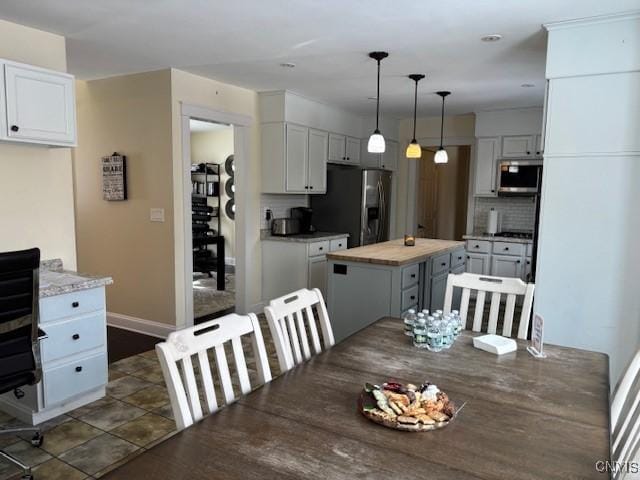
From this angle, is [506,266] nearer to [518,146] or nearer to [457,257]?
[457,257]

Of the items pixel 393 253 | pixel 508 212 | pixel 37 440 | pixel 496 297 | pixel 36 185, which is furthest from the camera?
pixel 508 212

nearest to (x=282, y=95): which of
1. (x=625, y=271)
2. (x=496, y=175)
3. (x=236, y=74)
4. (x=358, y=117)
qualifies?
(x=236, y=74)

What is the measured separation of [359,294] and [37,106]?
8.52 ft

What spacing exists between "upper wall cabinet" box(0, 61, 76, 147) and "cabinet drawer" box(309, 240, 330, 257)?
8.67 ft

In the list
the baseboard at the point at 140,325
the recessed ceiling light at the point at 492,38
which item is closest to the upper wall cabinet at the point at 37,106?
the baseboard at the point at 140,325

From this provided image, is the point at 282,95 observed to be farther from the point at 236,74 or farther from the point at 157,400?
the point at 157,400

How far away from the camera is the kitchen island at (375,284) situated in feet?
11.9

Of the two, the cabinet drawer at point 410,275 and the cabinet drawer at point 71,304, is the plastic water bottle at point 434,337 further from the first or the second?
the cabinet drawer at point 71,304

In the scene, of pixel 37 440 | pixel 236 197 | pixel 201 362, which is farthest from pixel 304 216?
pixel 201 362

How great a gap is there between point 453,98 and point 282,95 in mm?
1967

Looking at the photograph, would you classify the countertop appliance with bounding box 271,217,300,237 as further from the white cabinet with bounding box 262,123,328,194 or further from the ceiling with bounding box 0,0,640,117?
the ceiling with bounding box 0,0,640,117

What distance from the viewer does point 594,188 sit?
9.27 feet

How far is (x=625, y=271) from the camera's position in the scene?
2783 mm

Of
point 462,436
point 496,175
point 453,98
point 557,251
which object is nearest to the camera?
point 462,436
